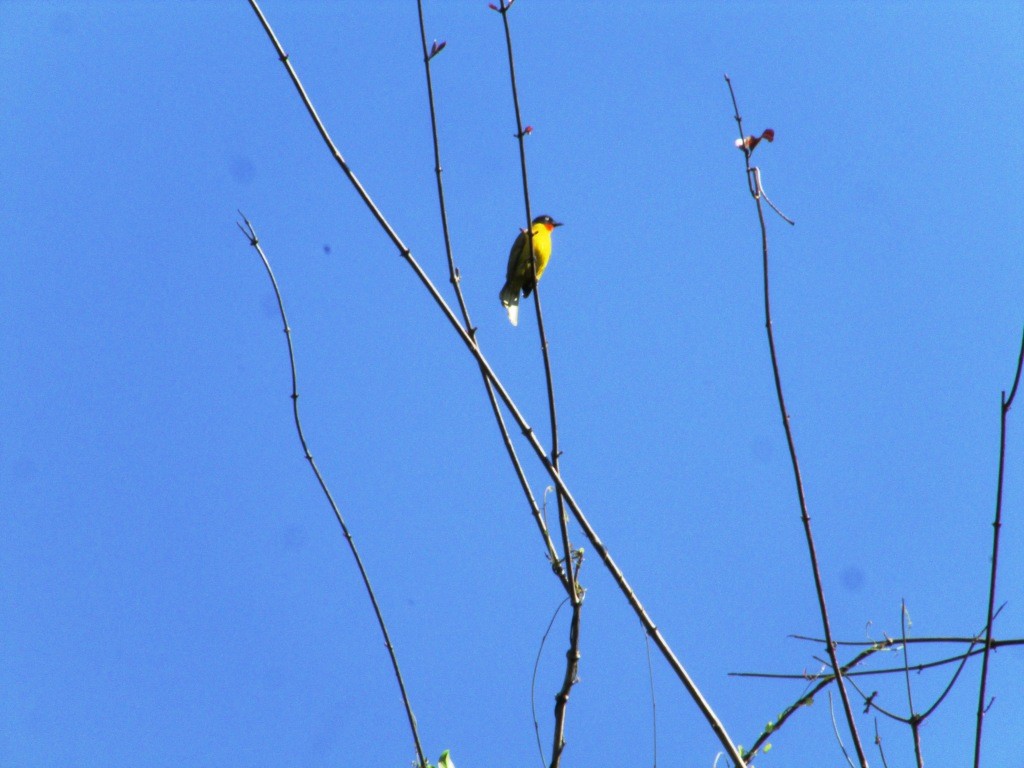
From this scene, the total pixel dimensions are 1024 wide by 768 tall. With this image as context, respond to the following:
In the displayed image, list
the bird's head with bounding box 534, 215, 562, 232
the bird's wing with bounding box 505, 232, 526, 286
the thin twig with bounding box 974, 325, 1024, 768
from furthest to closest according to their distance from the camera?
1. the bird's head with bounding box 534, 215, 562, 232
2. the bird's wing with bounding box 505, 232, 526, 286
3. the thin twig with bounding box 974, 325, 1024, 768

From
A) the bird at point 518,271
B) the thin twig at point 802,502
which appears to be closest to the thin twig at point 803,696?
the thin twig at point 802,502

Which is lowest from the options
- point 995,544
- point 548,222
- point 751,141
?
point 995,544

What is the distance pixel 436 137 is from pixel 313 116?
0.32 meters

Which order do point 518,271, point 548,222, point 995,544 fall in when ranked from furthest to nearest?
point 548,222
point 518,271
point 995,544

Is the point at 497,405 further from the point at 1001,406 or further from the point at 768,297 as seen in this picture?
the point at 1001,406

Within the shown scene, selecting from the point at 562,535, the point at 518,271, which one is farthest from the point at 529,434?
the point at 518,271

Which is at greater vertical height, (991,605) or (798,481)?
(798,481)

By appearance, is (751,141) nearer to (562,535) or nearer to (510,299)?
(562,535)

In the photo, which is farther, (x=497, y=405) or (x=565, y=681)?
(x=497, y=405)

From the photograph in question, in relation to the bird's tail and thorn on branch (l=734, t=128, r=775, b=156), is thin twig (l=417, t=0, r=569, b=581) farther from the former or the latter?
A: the bird's tail

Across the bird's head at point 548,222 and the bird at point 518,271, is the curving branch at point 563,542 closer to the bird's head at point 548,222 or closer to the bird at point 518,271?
the bird at point 518,271

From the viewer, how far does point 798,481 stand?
220 centimetres

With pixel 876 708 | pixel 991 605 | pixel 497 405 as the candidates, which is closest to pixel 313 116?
pixel 497 405

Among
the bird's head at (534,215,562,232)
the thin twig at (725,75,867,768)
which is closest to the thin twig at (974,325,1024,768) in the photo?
the thin twig at (725,75,867,768)
